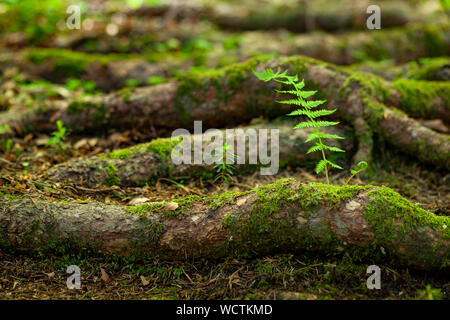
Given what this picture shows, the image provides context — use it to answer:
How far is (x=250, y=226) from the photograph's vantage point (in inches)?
102

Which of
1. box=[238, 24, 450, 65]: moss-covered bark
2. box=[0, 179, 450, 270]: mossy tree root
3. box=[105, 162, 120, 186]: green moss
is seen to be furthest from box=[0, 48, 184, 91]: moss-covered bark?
box=[0, 179, 450, 270]: mossy tree root

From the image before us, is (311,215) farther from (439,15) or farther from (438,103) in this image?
(439,15)

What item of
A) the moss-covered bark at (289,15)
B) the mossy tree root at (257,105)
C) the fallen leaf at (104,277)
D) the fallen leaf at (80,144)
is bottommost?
the fallen leaf at (104,277)

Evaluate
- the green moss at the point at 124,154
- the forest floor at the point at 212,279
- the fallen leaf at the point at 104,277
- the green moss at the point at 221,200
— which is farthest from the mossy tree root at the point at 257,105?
the fallen leaf at the point at 104,277

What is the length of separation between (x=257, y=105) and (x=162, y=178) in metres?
1.50

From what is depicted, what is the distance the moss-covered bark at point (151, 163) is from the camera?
3.43 m

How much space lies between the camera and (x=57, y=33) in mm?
7289

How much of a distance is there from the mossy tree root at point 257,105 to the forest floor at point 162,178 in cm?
7

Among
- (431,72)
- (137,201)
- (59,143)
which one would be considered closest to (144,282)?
(137,201)

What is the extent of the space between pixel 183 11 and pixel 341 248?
8.23 m

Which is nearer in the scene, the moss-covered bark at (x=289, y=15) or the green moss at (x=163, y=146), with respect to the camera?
the green moss at (x=163, y=146)

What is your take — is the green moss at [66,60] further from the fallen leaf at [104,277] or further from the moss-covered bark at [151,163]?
the fallen leaf at [104,277]

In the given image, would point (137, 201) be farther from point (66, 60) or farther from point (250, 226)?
point (66, 60)

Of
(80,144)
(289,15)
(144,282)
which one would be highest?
(289,15)
